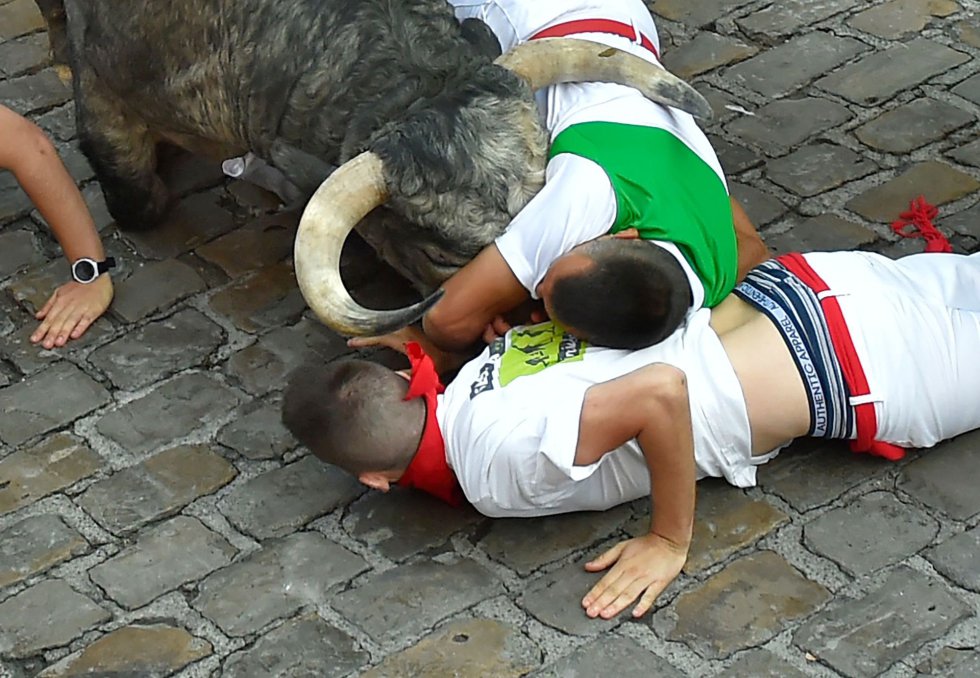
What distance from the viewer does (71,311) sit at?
14.0 ft

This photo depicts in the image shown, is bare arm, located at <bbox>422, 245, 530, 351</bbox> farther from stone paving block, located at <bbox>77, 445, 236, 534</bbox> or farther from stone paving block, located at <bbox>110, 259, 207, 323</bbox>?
stone paving block, located at <bbox>110, 259, 207, 323</bbox>

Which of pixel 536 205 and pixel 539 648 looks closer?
pixel 539 648

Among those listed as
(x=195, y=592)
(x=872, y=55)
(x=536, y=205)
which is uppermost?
(x=536, y=205)

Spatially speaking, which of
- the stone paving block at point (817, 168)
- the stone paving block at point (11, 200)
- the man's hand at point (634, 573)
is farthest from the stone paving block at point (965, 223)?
the stone paving block at point (11, 200)

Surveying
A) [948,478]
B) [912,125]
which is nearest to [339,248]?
[948,478]

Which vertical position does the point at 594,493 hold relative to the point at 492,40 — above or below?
below

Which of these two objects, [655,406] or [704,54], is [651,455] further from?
[704,54]

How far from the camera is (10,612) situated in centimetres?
328

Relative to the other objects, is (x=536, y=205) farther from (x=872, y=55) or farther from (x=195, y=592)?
(x=872, y=55)

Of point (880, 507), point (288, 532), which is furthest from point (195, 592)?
point (880, 507)

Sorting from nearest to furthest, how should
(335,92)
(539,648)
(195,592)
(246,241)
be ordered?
(539,648)
(195,592)
(335,92)
(246,241)

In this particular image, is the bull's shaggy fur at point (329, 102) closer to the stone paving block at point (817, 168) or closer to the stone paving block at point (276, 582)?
the stone paving block at point (276, 582)

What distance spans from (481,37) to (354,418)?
4.21ft

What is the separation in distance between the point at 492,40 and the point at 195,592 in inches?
68.9
